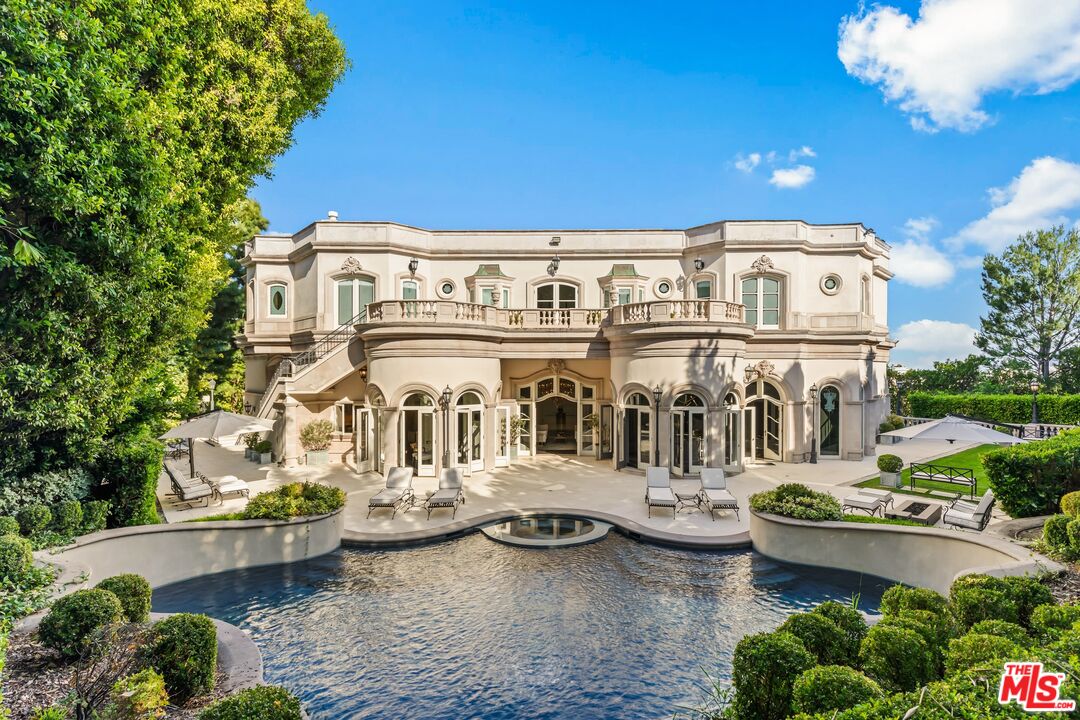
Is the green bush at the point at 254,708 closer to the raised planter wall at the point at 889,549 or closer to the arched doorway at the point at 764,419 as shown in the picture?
the raised planter wall at the point at 889,549

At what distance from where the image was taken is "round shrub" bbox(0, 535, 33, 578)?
22.1ft

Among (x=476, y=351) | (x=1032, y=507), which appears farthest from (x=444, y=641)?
(x=1032, y=507)

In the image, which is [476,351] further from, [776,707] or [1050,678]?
[1050,678]

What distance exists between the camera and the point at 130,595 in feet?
20.9

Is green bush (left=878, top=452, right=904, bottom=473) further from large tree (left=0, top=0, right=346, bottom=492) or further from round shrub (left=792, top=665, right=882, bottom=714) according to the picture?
large tree (left=0, top=0, right=346, bottom=492)

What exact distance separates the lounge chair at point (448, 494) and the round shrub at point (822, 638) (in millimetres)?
8928

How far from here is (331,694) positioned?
6.12 meters

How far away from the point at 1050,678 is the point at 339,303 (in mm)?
22792

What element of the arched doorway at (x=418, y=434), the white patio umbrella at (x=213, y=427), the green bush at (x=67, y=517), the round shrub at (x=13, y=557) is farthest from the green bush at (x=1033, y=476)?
the white patio umbrella at (x=213, y=427)

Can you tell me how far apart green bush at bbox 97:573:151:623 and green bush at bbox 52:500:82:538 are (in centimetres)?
378

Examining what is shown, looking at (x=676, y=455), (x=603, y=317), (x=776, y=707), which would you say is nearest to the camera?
(x=776, y=707)

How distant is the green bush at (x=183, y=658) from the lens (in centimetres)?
524

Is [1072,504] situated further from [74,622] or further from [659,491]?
[74,622]

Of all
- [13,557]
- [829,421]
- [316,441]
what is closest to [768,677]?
[13,557]
